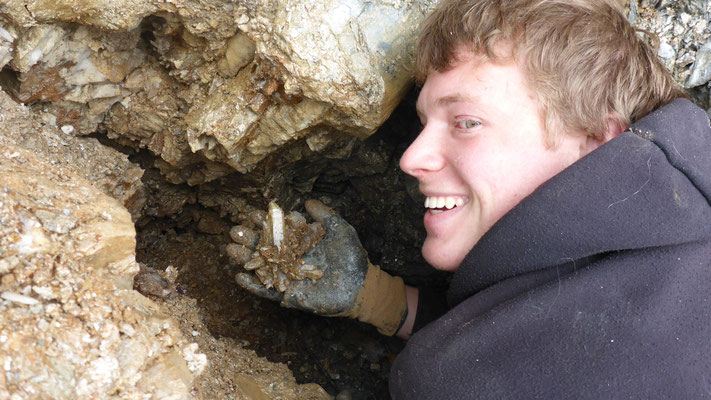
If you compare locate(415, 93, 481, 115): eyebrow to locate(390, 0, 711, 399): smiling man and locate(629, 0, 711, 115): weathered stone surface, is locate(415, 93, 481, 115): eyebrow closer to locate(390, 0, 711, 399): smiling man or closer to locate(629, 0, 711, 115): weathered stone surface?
locate(390, 0, 711, 399): smiling man

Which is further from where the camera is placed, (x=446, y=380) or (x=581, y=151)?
(x=581, y=151)

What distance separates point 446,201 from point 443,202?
0.05ft

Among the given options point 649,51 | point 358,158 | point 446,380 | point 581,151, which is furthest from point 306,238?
point 649,51

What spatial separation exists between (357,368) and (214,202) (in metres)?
1.02

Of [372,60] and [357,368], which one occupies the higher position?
[372,60]

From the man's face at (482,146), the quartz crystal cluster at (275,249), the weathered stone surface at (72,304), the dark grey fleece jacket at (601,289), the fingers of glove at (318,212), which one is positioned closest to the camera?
the weathered stone surface at (72,304)

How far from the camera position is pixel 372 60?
1714mm

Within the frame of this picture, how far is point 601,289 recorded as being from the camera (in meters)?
1.30

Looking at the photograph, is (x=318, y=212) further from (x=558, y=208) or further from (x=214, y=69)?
(x=558, y=208)

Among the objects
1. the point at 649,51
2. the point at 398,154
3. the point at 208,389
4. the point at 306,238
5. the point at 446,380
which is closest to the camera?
the point at 446,380

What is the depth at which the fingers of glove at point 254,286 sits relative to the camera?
6.49ft

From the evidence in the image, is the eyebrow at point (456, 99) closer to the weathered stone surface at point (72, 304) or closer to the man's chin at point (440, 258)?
the man's chin at point (440, 258)

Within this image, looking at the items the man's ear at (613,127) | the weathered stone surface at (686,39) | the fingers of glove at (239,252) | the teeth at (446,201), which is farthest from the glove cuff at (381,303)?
the weathered stone surface at (686,39)

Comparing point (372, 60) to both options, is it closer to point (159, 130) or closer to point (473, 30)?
point (473, 30)
